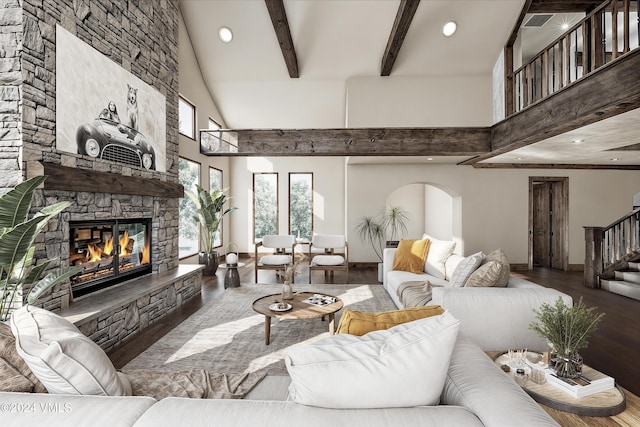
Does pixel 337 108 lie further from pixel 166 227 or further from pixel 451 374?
pixel 451 374

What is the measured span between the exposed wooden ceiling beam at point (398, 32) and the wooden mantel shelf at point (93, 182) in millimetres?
4103

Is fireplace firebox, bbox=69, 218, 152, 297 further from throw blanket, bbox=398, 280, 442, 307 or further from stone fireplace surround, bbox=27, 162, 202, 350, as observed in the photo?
throw blanket, bbox=398, 280, 442, 307

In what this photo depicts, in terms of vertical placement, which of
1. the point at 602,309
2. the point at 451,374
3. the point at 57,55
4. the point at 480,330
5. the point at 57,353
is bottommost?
the point at 602,309

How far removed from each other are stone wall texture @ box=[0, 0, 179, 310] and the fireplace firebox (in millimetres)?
108

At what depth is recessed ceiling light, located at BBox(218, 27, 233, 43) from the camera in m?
6.03

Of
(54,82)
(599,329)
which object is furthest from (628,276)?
(54,82)

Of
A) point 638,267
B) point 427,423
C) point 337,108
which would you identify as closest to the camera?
point 427,423

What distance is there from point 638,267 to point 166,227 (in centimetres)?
715

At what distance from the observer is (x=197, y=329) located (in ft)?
11.7

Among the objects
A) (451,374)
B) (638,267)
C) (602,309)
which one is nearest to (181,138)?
(451,374)

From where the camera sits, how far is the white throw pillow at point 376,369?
3.51 feet

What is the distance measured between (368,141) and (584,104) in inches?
114

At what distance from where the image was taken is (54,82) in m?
2.78

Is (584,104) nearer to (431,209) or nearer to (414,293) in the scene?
(414,293)
